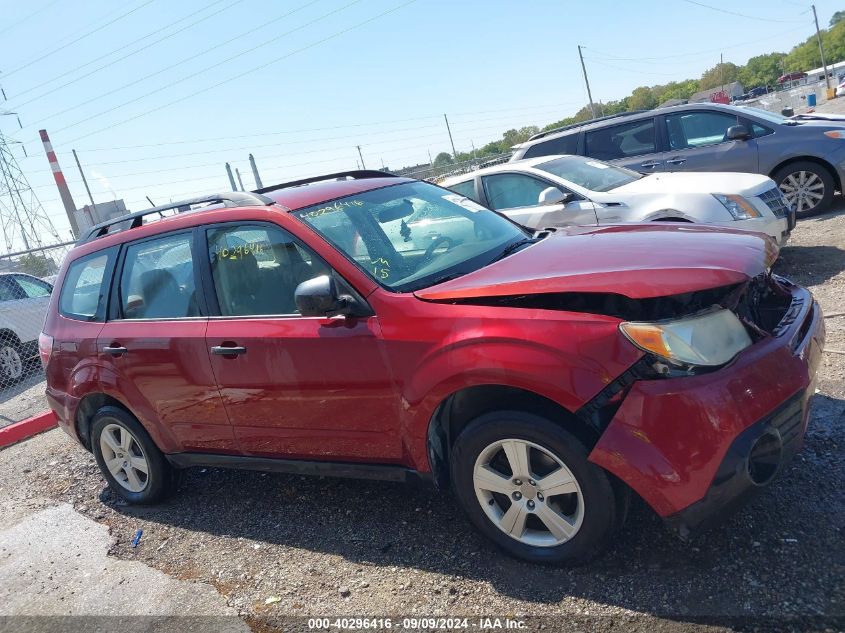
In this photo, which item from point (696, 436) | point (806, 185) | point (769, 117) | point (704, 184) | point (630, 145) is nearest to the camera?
point (696, 436)

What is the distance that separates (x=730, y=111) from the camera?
8867mm

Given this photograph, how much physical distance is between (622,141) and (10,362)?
9543mm

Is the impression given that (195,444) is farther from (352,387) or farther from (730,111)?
(730,111)

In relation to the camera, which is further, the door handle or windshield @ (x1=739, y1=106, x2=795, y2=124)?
windshield @ (x1=739, y1=106, x2=795, y2=124)

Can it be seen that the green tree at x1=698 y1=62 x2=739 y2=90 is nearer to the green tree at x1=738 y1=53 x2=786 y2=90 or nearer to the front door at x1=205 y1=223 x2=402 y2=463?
the green tree at x1=738 y1=53 x2=786 y2=90

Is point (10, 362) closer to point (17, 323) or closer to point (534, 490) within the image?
point (17, 323)

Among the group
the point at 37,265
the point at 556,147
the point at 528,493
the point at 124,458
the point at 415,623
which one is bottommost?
the point at 415,623

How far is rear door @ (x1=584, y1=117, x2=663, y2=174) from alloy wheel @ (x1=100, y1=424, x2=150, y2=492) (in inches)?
289

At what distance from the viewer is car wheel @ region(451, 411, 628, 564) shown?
2.65 metres

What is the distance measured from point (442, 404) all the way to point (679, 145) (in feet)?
24.9

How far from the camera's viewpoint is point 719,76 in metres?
83.8

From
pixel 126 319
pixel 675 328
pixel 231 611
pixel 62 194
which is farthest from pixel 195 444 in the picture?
pixel 62 194

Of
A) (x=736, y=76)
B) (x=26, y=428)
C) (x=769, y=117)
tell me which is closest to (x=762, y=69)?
(x=736, y=76)

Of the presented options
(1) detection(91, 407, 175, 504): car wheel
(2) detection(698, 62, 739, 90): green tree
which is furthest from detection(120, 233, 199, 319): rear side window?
(2) detection(698, 62, 739, 90): green tree
